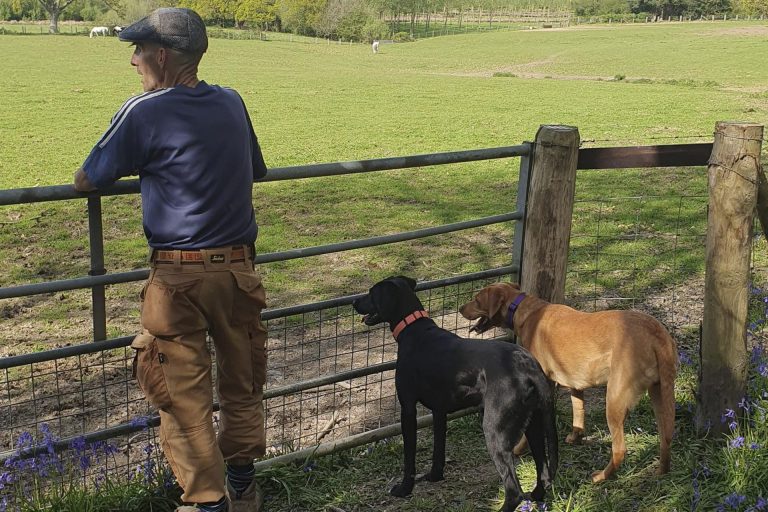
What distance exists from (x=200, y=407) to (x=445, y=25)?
132164mm

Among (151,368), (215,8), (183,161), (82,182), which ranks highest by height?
(215,8)

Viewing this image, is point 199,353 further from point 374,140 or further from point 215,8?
point 215,8

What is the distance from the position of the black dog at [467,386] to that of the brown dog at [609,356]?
1.19ft

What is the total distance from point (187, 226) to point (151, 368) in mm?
605

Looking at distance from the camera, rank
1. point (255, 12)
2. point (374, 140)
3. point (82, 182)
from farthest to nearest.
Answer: point (255, 12) < point (374, 140) < point (82, 182)

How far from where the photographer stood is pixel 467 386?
Answer: 4.18 m

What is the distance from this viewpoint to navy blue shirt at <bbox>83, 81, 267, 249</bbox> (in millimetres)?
3398

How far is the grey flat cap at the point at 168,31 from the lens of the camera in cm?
343

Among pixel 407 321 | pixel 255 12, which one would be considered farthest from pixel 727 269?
pixel 255 12

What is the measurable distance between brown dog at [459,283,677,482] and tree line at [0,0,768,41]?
328 feet

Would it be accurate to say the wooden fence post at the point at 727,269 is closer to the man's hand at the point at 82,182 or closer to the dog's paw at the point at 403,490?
the dog's paw at the point at 403,490

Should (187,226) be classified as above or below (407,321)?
above

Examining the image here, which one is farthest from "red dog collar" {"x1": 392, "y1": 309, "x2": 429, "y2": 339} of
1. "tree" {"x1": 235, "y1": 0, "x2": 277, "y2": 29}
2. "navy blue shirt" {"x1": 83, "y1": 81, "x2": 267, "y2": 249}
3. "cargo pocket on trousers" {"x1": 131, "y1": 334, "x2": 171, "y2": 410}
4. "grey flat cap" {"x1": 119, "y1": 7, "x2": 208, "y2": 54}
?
"tree" {"x1": 235, "y1": 0, "x2": 277, "y2": 29}

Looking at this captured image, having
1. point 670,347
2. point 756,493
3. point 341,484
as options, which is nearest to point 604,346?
point 670,347
